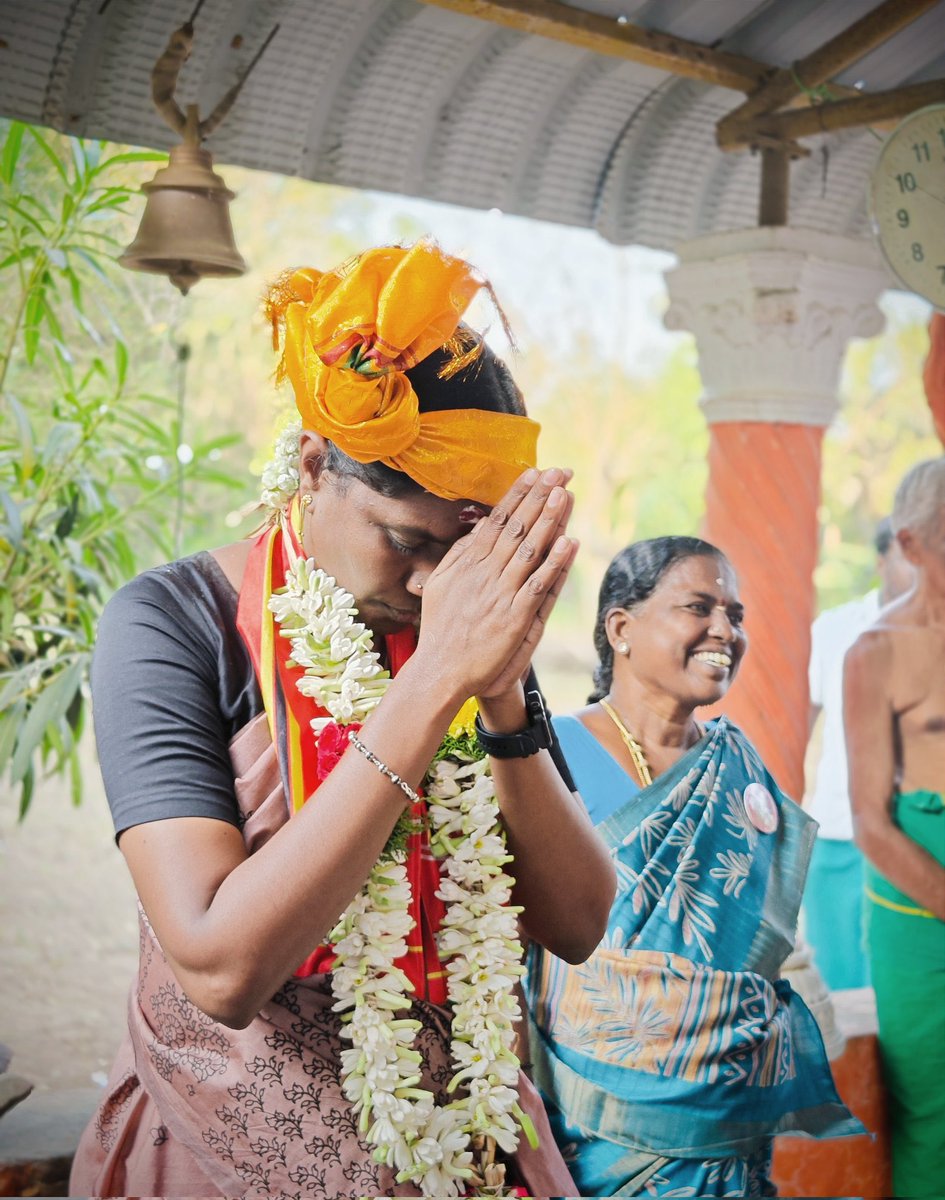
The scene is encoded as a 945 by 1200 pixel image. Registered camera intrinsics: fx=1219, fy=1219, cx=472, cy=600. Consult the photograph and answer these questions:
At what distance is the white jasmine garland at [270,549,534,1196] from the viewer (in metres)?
1.60

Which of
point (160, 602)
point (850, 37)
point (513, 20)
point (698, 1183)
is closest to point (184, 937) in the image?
point (160, 602)

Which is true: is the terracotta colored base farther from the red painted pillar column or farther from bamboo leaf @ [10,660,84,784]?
bamboo leaf @ [10,660,84,784]

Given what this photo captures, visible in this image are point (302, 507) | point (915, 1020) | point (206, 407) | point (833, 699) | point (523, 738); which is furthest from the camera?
point (206, 407)

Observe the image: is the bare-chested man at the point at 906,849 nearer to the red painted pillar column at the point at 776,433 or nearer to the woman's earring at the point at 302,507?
the red painted pillar column at the point at 776,433

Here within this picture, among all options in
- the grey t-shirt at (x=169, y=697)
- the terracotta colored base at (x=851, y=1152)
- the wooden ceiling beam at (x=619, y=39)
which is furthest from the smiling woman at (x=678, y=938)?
the wooden ceiling beam at (x=619, y=39)

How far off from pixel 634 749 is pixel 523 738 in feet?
3.64

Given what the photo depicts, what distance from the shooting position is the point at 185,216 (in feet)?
9.16

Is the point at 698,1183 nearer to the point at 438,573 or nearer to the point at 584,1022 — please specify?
the point at 584,1022

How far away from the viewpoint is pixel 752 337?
11.5 feet

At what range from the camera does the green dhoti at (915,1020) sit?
3373 mm

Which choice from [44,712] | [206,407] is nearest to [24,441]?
[44,712]

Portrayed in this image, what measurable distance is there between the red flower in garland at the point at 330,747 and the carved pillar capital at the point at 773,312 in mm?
2264

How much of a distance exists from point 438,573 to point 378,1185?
82 cm

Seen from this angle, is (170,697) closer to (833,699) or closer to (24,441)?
(24,441)
